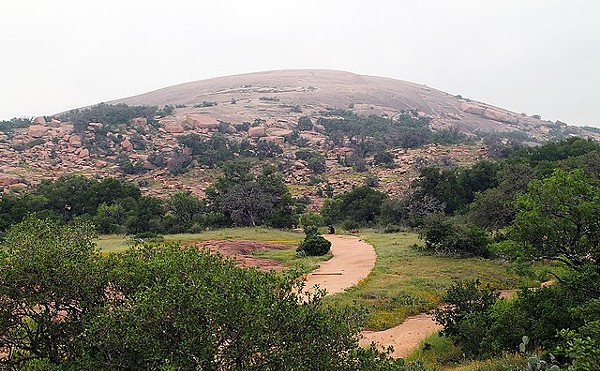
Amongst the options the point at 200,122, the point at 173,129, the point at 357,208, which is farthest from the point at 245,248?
the point at 200,122

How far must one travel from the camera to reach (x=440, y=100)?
14138 centimetres

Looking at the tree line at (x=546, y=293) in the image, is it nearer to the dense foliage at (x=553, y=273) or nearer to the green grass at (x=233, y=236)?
the dense foliage at (x=553, y=273)

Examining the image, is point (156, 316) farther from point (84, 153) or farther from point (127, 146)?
point (127, 146)

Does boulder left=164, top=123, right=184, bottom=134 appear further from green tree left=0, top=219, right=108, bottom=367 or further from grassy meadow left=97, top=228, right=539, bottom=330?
green tree left=0, top=219, right=108, bottom=367

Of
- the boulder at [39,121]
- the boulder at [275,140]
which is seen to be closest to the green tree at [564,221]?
the boulder at [275,140]

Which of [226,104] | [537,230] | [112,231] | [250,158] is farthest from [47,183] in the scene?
[226,104]

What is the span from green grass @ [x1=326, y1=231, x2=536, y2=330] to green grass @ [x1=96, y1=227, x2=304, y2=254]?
9.93 meters

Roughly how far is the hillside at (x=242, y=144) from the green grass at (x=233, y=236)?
17745mm

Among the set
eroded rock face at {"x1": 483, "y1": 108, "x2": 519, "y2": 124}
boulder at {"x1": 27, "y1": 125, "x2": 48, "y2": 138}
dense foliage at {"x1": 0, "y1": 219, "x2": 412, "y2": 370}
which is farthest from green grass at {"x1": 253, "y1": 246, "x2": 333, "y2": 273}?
eroded rock face at {"x1": 483, "y1": 108, "x2": 519, "y2": 124}

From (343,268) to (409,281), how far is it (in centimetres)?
529

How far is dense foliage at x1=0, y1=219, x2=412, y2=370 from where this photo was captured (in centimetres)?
690

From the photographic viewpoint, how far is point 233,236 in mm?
37969

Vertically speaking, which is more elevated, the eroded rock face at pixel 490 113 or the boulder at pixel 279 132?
the eroded rock face at pixel 490 113

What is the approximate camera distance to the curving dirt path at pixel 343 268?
22631 mm
